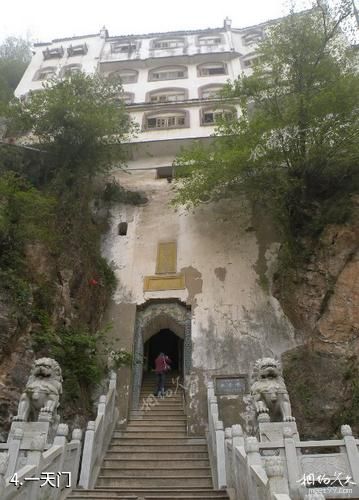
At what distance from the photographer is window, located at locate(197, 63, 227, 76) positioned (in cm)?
2084

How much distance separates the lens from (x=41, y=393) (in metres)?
6.09

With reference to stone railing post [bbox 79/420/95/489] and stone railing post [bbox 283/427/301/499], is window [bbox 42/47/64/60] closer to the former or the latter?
stone railing post [bbox 79/420/95/489]

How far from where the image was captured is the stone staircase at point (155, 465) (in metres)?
5.55

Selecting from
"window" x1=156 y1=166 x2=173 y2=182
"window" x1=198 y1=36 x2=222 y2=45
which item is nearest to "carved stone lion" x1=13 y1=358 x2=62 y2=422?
"window" x1=156 y1=166 x2=173 y2=182

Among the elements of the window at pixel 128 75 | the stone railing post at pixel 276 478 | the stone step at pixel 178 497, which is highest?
the window at pixel 128 75

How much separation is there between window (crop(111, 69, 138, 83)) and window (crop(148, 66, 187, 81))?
823 millimetres

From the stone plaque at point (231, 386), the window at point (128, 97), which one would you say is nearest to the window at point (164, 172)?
the window at point (128, 97)

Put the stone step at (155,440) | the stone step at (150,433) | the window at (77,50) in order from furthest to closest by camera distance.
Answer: the window at (77,50) → the stone step at (150,433) → the stone step at (155,440)

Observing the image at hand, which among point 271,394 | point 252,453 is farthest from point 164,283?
point 252,453

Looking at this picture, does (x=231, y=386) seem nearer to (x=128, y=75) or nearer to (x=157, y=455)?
(x=157, y=455)

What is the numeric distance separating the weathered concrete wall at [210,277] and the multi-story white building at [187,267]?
0.03 metres

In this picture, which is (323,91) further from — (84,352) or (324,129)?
(84,352)

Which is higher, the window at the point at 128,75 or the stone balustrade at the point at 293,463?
the window at the point at 128,75

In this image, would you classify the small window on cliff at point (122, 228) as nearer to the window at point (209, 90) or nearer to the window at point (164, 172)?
the window at point (164, 172)
